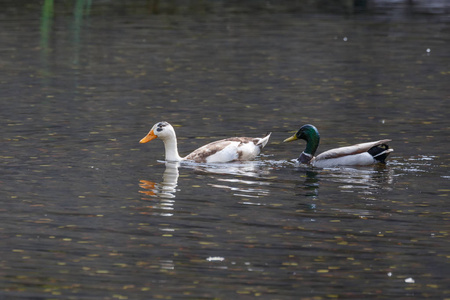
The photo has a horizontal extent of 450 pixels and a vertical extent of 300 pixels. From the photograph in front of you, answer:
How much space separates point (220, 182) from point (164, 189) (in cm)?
87

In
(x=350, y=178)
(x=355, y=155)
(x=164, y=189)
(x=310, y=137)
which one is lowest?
(x=164, y=189)

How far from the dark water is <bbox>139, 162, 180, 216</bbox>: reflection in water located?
0.09 feet

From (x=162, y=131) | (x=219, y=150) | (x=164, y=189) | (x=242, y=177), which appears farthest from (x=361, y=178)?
(x=162, y=131)

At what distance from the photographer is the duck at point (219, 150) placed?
15.8 m

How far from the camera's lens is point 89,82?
82.8 feet

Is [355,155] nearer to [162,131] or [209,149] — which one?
[209,149]

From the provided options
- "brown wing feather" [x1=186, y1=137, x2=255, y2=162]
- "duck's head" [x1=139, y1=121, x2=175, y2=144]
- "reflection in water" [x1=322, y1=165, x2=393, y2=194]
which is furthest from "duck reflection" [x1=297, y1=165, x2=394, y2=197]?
"duck's head" [x1=139, y1=121, x2=175, y2=144]

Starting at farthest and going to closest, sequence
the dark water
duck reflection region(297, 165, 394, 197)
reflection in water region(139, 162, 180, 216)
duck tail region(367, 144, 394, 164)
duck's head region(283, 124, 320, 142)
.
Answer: duck's head region(283, 124, 320, 142) < duck tail region(367, 144, 394, 164) < duck reflection region(297, 165, 394, 197) < reflection in water region(139, 162, 180, 216) < the dark water

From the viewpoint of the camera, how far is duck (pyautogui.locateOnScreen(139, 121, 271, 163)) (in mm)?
15849

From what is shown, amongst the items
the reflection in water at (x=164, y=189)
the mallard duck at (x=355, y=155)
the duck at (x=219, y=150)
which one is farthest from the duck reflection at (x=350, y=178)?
the reflection in water at (x=164, y=189)

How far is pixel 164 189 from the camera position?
45.9ft

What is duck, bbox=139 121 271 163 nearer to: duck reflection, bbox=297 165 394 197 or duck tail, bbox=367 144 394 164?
duck reflection, bbox=297 165 394 197

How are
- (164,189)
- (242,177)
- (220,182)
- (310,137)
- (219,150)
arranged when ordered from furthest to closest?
(310,137) < (219,150) < (242,177) < (220,182) < (164,189)

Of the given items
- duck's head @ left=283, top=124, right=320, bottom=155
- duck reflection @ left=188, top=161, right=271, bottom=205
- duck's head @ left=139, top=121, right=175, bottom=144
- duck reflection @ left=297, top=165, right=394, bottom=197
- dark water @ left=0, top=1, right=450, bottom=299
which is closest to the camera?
dark water @ left=0, top=1, right=450, bottom=299
